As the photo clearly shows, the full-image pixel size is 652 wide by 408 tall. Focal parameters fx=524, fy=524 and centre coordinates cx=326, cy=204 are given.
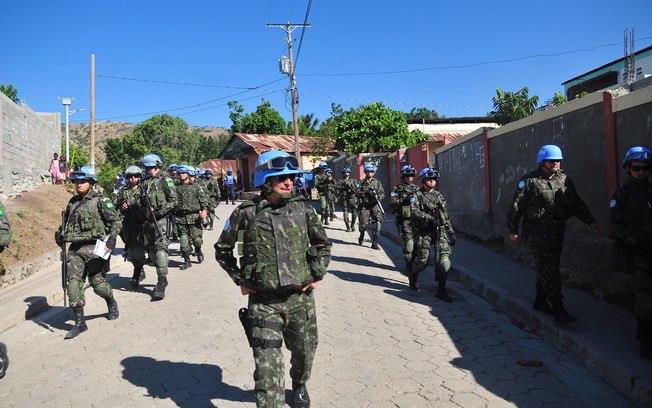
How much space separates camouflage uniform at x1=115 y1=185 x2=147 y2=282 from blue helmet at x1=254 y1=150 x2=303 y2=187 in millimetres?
4868

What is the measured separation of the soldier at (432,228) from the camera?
672cm

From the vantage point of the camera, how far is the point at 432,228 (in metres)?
6.92

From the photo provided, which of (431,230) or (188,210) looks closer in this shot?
(431,230)

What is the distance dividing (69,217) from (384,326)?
3.68 meters

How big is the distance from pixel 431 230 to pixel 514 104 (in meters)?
27.5

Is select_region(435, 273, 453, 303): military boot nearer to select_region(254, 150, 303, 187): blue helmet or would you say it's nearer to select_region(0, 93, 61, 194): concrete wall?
select_region(254, 150, 303, 187): blue helmet

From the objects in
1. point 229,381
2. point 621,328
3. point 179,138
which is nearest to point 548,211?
point 621,328

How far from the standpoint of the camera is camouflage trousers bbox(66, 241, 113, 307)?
5766 millimetres

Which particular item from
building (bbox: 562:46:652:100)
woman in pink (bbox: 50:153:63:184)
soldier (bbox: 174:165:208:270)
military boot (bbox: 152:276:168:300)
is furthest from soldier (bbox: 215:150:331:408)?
building (bbox: 562:46:652:100)

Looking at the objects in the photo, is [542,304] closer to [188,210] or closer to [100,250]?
[100,250]

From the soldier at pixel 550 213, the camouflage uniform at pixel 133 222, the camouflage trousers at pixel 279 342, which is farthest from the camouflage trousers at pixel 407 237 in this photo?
the camouflage trousers at pixel 279 342

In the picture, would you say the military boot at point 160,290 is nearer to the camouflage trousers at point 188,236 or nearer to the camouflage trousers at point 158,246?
the camouflage trousers at point 158,246

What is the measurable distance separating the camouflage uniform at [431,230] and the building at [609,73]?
31407 mm

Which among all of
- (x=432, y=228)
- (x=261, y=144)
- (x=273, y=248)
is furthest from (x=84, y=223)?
(x=261, y=144)
